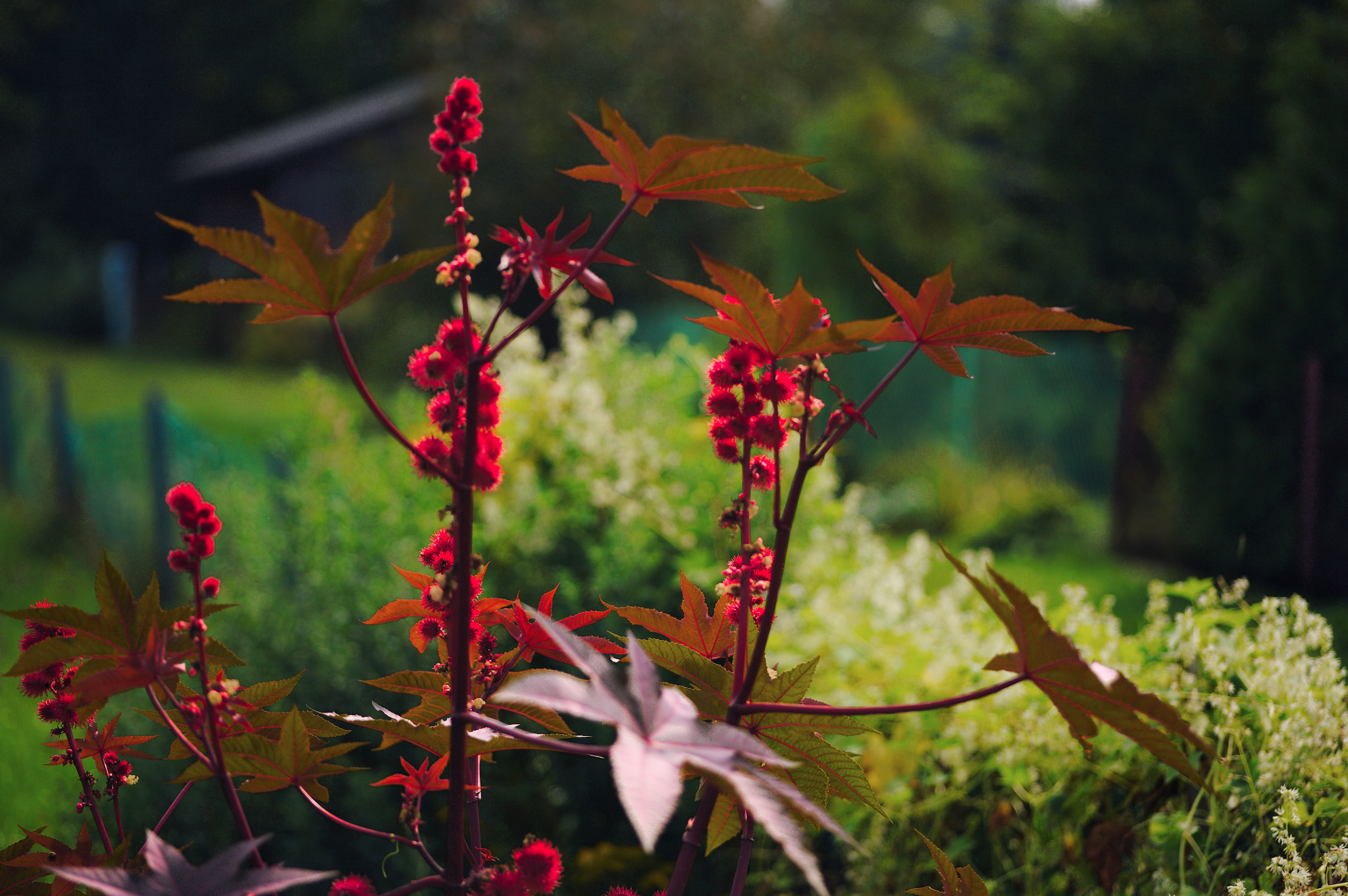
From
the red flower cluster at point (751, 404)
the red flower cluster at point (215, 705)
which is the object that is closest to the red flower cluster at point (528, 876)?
the red flower cluster at point (215, 705)

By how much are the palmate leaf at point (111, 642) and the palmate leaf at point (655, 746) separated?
388 mm

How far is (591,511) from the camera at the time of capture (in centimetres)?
313

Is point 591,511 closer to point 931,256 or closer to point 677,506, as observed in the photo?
point 677,506

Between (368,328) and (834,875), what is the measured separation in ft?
48.0

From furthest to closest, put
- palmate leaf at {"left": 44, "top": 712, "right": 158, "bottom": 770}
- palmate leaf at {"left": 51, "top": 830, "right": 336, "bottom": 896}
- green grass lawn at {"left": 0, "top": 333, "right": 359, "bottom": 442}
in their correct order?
green grass lawn at {"left": 0, "top": 333, "right": 359, "bottom": 442} → palmate leaf at {"left": 44, "top": 712, "right": 158, "bottom": 770} → palmate leaf at {"left": 51, "top": 830, "right": 336, "bottom": 896}

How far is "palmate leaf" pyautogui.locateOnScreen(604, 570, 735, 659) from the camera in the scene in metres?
1.09

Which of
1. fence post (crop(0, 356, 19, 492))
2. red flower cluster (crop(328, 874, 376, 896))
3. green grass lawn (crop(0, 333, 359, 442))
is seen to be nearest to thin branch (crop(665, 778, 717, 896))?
red flower cluster (crop(328, 874, 376, 896))

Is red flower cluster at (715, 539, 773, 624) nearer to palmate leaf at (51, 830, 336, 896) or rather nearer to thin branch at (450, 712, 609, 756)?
thin branch at (450, 712, 609, 756)

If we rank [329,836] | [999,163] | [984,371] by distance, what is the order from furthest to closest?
[999,163] < [984,371] < [329,836]

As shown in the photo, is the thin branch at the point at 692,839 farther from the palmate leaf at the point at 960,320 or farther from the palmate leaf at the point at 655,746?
the palmate leaf at the point at 960,320

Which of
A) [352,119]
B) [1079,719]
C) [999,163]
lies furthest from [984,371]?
[352,119]

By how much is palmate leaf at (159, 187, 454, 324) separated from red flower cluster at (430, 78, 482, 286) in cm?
5

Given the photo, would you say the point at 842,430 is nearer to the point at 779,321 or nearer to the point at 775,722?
the point at 779,321

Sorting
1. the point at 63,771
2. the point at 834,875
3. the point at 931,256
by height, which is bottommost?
the point at 63,771
